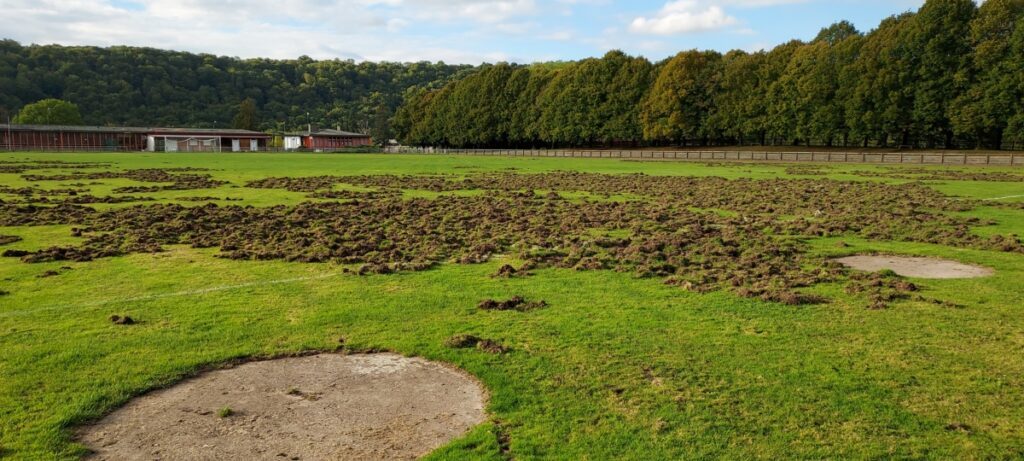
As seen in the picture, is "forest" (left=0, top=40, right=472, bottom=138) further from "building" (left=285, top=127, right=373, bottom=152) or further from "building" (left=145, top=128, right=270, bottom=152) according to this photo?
"building" (left=145, top=128, right=270, bottom=152)

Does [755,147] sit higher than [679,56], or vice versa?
[679,56]

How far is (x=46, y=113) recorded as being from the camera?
149 meters

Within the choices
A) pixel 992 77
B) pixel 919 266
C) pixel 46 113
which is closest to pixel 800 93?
pixel 992 77

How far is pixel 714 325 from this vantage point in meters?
8.70

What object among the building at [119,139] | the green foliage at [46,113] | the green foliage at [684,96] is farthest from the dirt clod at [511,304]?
the green foliage at [46,113]

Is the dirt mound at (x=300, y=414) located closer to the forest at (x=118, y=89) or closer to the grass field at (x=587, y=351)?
the grass field at (x=587, y=351)

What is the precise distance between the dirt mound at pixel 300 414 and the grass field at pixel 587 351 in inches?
9.4

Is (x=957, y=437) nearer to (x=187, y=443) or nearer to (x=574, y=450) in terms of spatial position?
(x=574, y=450)

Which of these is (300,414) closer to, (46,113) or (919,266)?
(919,266)

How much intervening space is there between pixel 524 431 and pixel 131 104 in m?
200

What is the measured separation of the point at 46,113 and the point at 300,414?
17440cm

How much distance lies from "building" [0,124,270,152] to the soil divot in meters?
131

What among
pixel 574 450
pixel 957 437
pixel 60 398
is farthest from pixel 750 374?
pixel 60 398

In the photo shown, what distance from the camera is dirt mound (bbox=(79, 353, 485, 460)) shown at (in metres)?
5.49
